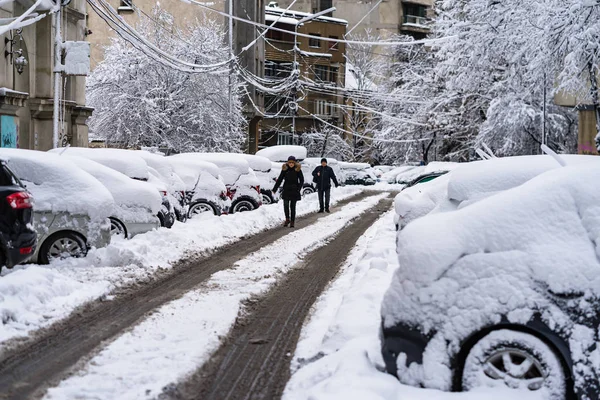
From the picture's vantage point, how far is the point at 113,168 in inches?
670

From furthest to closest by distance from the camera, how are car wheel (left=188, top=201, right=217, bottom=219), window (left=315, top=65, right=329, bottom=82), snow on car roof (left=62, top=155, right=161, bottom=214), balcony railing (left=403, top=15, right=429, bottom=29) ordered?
1. balcony railing (left=403, top=15, right=429, bottom=29)
2. window (left=315, top=65, right=329, bottom=82)
3. car wheel (left=188, top=201, right=217, bottom=219)
4. snow on car roof (left=62, top=155, right=161, bottom=214)

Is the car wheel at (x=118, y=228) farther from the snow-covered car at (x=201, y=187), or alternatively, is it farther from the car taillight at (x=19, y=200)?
the snow-covered car at (x=201, y=187)

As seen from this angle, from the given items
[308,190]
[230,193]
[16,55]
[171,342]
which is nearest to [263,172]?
[230,193]

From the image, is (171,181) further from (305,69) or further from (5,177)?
(305,69)

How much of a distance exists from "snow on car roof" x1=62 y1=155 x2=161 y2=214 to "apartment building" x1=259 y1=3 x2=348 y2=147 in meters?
62.1

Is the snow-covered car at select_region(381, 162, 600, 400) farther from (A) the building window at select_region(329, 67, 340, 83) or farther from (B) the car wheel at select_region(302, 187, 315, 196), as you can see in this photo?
(A) the building window at select_region(329, 67, 340, 83)

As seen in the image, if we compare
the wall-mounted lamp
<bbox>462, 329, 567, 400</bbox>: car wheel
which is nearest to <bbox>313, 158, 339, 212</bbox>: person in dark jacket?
the wall-mounted lamp

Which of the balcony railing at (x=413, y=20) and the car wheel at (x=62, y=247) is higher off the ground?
the balcony railing at (x=413, y=20)

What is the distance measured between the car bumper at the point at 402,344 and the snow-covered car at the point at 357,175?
52.2 metres

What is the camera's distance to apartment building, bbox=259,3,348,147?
78.8 m

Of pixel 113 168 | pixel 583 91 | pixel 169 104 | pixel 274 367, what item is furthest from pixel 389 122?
pixel 274 367

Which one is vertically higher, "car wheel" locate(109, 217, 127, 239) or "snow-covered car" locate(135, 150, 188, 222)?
"snow-covered car" locate(135, 150, 188, 222)

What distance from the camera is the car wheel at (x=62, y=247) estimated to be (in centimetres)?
1236

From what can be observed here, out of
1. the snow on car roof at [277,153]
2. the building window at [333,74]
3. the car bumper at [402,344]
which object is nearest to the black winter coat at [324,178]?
the snow on car roof at [277,153]
